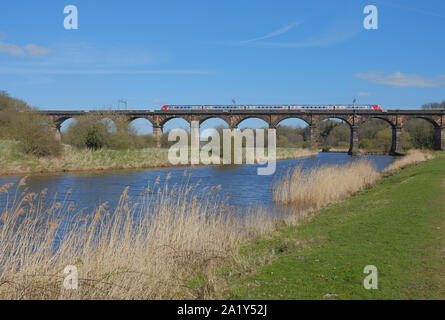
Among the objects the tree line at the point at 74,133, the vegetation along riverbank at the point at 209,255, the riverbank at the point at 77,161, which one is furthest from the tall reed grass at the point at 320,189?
the tree line at the point at 74,133

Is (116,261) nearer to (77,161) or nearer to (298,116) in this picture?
(77,161)

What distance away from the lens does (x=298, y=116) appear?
188 feet

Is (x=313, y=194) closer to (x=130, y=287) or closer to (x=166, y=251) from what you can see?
(x=166, y=251)

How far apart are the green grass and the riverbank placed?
21.6 metres

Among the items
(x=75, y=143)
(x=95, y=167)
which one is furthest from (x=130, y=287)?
(x=75, y=143)

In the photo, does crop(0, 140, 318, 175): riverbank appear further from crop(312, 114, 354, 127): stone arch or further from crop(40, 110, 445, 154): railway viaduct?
crop(312, 114, 354, 127): stone arch

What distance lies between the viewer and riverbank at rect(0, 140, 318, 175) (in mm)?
24703

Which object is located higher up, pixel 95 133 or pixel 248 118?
pixel 248 118

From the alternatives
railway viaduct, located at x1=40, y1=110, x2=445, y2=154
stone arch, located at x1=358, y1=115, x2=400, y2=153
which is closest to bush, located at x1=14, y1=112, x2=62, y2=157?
railway viaduct, located at x1=40, y1=110, x2=445, y2=154

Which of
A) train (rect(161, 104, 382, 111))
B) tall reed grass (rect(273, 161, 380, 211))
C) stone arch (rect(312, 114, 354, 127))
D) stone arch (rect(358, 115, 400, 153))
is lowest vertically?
tall reed grass (rect(273, 161, 380, 211))

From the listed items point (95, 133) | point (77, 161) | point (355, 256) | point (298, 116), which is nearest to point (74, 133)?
point (95, 133)

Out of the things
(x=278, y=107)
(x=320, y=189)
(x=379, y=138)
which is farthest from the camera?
(x=379, y=138)

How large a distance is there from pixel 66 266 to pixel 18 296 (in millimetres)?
865

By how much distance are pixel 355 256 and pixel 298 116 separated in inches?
2090
